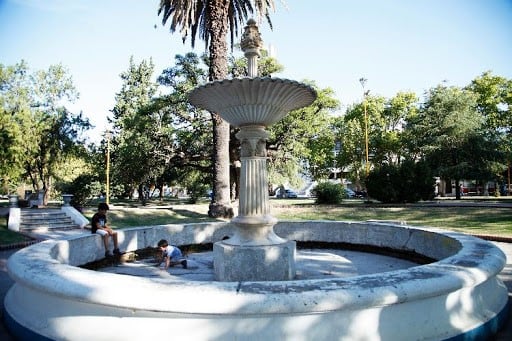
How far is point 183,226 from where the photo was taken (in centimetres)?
887

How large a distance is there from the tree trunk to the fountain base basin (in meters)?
11.5

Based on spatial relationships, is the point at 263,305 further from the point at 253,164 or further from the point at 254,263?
the point at 253,164

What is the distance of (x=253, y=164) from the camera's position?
6199mm

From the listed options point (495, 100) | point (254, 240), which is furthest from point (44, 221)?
point (495, 100)

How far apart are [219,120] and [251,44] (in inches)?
429

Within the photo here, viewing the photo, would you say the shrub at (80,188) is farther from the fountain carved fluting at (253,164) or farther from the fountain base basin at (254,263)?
the fountain base basin at (254,263)

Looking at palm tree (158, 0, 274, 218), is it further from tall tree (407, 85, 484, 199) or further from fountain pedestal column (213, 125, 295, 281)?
tall tree (407, 85, 484, 199)

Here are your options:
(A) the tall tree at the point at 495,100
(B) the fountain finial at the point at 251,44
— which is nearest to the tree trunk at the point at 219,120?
(B) the fountain finial at the point at 251,44

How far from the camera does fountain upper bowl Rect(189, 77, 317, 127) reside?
5527 millimetres

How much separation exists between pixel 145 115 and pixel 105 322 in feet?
78.2

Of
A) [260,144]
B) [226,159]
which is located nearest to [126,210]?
[226,159]

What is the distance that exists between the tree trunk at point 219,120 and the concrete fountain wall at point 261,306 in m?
13.1

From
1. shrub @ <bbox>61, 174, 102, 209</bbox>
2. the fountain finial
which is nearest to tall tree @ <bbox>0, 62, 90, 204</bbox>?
shrub @ <bbox>61, 174, 102, 209</bbox>

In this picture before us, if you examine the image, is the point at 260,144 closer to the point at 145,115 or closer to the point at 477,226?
the point at 477,226
